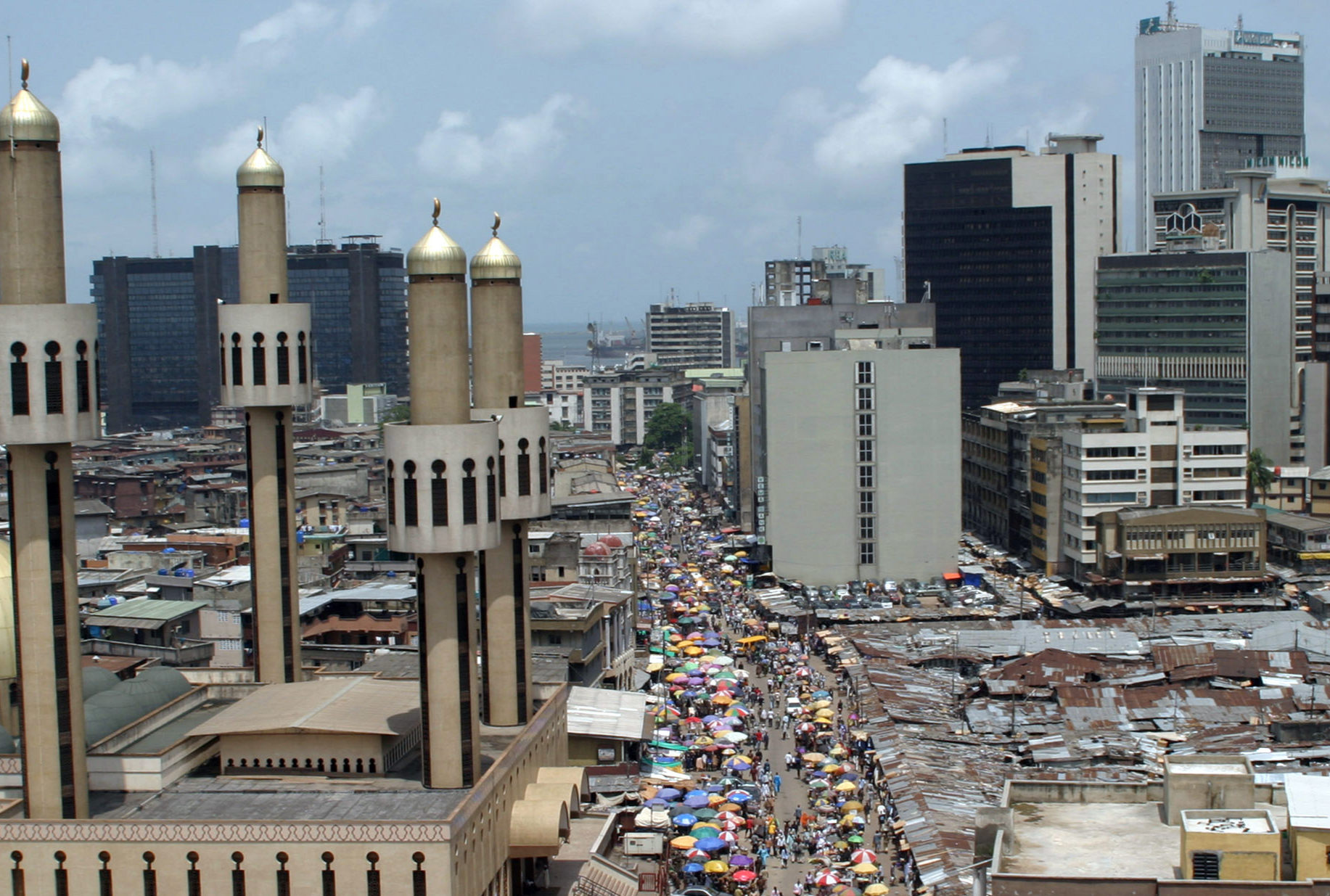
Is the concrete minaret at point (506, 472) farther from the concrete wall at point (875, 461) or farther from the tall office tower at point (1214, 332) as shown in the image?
the tall office tower at point (1214, 332)

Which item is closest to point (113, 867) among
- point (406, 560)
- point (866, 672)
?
point (866, 672)

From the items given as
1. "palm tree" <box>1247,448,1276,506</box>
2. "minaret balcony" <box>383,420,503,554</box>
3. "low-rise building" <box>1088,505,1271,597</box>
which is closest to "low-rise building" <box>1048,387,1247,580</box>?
"low-rise building" <box>1088,505,1271,597</box>

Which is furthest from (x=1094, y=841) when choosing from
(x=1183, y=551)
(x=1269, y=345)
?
(x=1269, y=345)

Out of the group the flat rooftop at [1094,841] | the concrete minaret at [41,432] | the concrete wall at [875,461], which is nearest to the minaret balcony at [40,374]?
the concrete minaret at [41,432]

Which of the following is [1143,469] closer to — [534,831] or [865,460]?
[865,460]

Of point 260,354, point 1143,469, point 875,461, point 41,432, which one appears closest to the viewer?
point 41,432

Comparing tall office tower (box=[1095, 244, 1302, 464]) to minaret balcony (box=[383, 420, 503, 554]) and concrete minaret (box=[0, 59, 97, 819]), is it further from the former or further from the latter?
concrete minaret (box=[0, 59, 97, 819])
